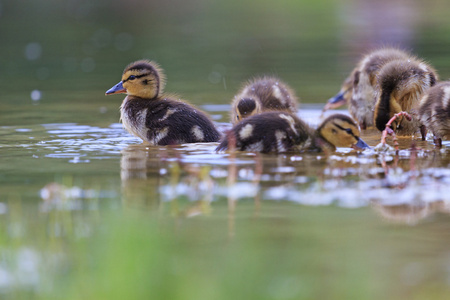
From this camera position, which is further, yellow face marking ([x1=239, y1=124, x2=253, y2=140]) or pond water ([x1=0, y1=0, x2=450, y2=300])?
yellow face marking ([x1=239, y1=124, x2=253, y2=140])

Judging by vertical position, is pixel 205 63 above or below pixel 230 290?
above

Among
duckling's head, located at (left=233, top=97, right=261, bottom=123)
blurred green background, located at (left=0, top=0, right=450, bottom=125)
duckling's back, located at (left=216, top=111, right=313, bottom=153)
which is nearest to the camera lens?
duckling's back, located at (left=216, top=111, right=313, bottom=153)

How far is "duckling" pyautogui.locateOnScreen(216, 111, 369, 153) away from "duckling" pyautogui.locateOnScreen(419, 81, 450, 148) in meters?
0.51

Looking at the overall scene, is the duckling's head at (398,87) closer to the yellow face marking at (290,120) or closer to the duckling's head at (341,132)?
the duckling's head at (341,132)

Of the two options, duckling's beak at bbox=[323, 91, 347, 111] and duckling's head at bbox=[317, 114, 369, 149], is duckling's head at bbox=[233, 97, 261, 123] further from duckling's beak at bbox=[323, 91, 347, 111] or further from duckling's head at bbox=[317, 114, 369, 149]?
duckling's beak at bbox=[323, 91, 347, 111]

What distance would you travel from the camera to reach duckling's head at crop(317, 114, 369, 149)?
5047mm

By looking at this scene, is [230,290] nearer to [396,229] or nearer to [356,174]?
[396,229]

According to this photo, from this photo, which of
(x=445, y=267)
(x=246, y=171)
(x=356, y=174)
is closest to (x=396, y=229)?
(x=445, y=267)

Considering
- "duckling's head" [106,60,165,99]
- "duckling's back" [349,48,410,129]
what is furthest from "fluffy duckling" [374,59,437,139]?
"duckling's head" [106,60,165,99]

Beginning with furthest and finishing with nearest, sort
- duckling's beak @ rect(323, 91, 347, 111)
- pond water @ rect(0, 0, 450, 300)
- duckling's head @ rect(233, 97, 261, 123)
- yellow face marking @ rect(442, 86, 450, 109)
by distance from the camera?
1. duckling's beak @ rect(323, 91, 347, 111)
2. duckling's head @ rect(233, 97, 261, 123)
3. yellow face marking @ rect(442, 86, 450, 109)
4. pond water @ rect(0, 0, 450, 300)

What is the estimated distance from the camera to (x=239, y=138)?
504 centimetres

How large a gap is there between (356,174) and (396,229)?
95cm

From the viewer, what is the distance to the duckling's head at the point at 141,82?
611cm

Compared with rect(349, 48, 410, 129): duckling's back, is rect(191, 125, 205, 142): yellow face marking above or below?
below
